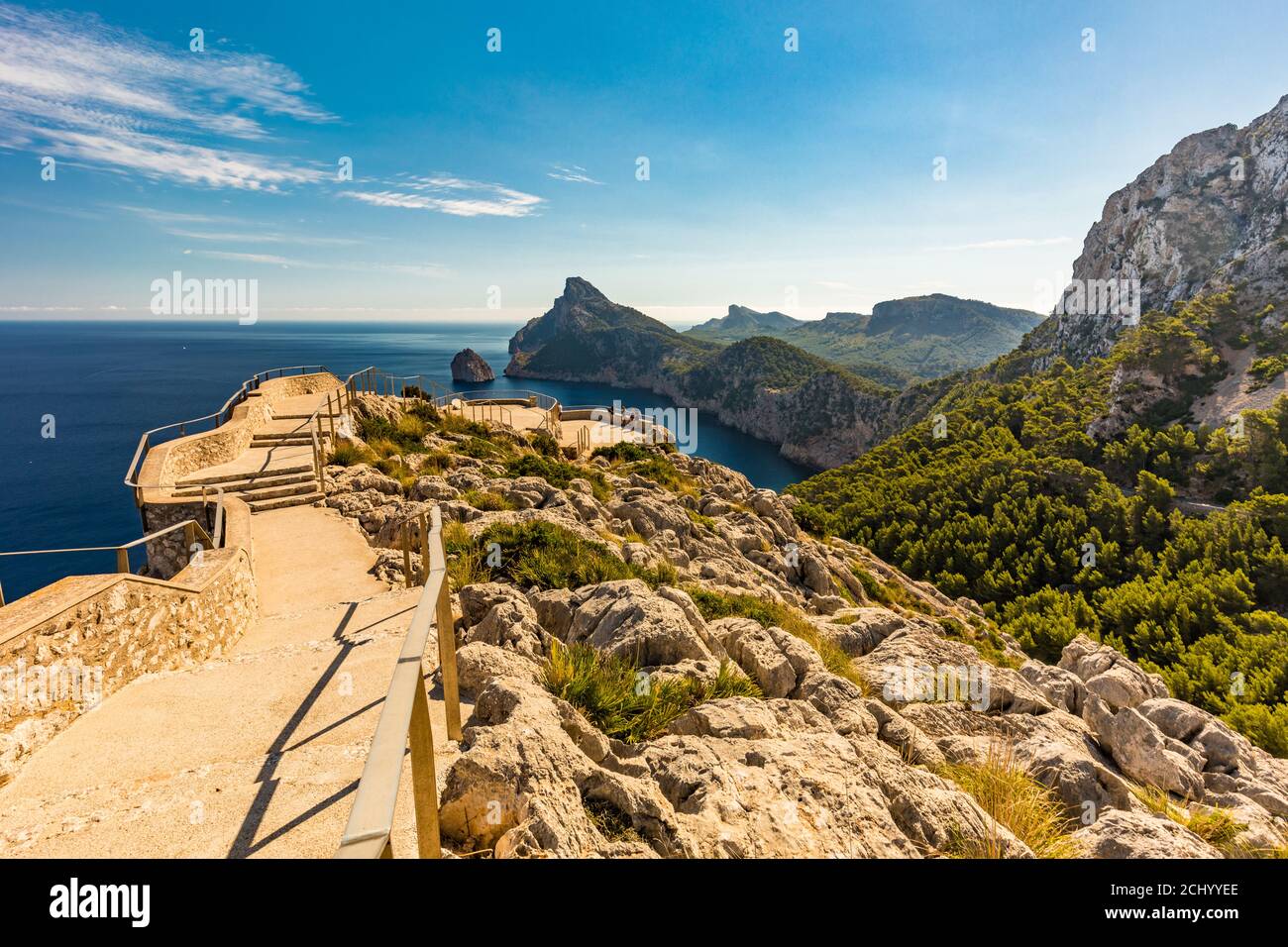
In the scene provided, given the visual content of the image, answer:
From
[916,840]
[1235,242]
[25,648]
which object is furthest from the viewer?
[1235,242]

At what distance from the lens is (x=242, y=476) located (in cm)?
1362

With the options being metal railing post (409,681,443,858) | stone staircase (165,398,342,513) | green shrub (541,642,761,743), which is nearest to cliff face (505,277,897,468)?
stone staircase (165,398,342,513)

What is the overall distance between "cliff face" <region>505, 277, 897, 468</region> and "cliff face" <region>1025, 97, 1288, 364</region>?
28.6 m

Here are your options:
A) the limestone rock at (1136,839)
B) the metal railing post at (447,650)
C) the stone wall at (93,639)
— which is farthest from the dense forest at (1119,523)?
the stone wall at (93,639)

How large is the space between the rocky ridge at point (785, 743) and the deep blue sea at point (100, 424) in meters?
38.2

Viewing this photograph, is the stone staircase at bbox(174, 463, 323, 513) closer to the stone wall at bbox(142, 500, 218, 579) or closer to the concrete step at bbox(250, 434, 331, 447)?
the stone wall at bbox(142, 500, 218, 579)

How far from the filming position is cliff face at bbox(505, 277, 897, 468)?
9588 centimetres

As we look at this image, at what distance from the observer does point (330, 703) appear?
5.38m

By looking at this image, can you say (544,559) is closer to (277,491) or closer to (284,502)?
(284,502)

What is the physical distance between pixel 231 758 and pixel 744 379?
12455cm
